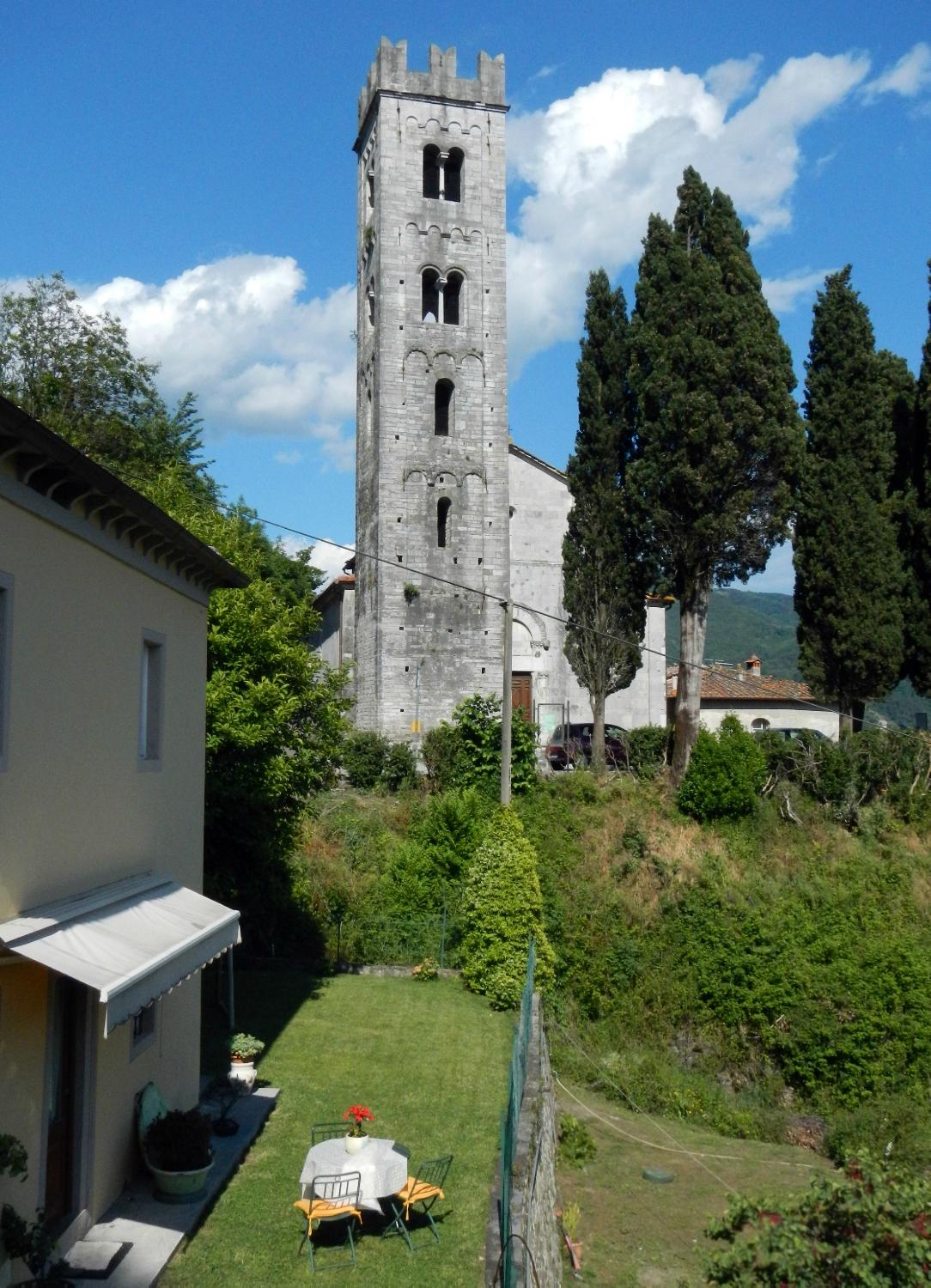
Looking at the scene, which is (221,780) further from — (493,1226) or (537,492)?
(537,492)

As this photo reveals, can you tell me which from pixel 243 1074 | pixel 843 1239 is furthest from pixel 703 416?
pixel 843 1239

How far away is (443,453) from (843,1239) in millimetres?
30945

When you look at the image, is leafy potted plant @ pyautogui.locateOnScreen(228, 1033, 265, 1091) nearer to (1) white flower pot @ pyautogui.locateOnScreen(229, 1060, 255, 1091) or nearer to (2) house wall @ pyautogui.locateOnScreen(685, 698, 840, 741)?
(1) white flower pot @ pyautogui.locateOnScreen(229, 1060, 255, 1091)

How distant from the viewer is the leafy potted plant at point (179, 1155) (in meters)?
9.98

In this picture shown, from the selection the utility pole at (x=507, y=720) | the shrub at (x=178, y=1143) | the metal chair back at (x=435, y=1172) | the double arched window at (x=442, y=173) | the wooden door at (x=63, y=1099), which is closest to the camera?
the wooden door at (x=63, y=1099)

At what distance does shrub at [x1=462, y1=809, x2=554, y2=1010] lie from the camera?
782 inches

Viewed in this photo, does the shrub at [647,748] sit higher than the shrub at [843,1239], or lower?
higher

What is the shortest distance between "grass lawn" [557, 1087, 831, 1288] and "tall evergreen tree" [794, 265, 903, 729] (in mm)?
12561

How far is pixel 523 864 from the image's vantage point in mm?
20641

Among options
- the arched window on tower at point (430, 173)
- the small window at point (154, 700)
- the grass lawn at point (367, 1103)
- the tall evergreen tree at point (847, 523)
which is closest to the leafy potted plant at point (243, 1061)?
the grass lawn at point (367, 1103)

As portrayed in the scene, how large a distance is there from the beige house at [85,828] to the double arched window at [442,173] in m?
28.3

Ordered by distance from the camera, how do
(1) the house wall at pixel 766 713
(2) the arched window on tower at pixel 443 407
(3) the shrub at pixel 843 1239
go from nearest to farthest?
(3) the shrub at pixel 843 1239
(2) the arched window on tower at pixel 443 407
(1) the house wall at pixel 766 713

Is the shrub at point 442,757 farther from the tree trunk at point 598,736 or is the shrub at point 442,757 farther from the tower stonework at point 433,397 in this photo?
the tree trunk at point 598,736

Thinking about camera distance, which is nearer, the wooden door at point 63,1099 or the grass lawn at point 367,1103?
the wooden door at point 63,1099
